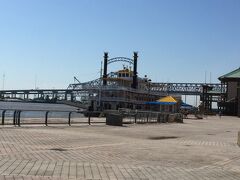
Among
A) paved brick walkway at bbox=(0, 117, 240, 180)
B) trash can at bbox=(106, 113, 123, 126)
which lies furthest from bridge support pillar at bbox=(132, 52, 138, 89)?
paved brick walkway at bbox=(0, 117, 240, 180)

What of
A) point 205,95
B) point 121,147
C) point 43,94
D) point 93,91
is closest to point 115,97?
point 93,91

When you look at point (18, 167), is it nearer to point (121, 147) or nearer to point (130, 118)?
point (121, 147)

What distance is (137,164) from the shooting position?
11.5 metres

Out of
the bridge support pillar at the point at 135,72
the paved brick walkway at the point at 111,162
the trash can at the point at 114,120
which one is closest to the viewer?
the paved brick walkway at the point at 111,162

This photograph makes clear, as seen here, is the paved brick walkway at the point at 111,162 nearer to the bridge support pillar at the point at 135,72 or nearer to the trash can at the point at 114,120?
the trash can at the point at 114,120

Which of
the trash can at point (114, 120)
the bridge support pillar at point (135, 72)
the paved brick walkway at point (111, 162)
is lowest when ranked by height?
Result: the paved brick walkway at point (111, 162)

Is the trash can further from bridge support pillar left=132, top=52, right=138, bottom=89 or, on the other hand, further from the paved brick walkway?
bridge support pillar left=132, top=52, right=138, bottom=89

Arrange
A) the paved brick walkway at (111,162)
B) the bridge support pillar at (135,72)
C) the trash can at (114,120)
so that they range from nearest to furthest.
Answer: the paved brick walkway at (111,162), the trash can at (114,120), the bridge support pillar at (135,72)

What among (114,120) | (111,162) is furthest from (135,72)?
(111,162)

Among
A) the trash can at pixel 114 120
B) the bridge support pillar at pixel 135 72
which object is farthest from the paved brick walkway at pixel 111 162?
the bridge support pillar at pixel 135 72

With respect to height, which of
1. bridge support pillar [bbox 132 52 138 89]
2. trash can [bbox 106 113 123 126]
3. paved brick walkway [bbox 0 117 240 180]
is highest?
bridge support pillar [bbox 132 52 138 89]

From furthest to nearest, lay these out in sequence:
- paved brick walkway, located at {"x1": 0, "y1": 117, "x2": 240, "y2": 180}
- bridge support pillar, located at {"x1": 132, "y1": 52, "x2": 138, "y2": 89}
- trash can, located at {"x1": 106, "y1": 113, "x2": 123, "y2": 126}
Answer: bridge support pillar, located at {"x1": 132, "y1": 52, "x2": 138, "y2": 89} < trash can, located at {"x1": 106, "y1": 113, "x2": 123, "y2": 126} < paved brick walkway, located at {"x1": 0, "y1": 117, "x2": 240, "y2": 180}

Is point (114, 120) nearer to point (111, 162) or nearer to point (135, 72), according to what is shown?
point (111, 162)

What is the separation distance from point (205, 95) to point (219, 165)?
111584 millimetres
